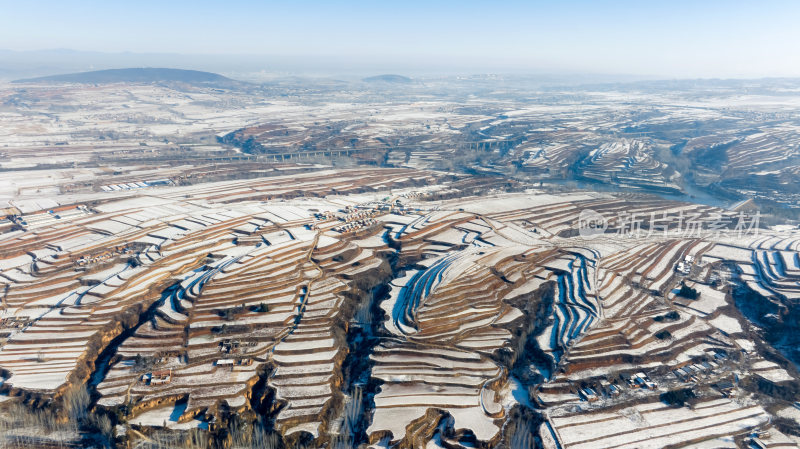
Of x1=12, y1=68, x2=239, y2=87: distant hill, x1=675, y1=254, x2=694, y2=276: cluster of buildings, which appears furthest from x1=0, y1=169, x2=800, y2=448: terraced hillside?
x1=12, y1=68, x2=239, y2=87: distant hill

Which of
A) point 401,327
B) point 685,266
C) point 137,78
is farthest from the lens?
point 137,78

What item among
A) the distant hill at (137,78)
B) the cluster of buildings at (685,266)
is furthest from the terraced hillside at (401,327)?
the distant hill at (137,78)

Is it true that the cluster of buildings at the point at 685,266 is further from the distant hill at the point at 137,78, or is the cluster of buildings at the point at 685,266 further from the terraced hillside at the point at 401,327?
the distant hill at the point at 137,78

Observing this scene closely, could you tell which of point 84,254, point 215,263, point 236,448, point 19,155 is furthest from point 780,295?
point 19,155

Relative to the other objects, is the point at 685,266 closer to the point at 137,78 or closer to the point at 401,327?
the point at 401,327

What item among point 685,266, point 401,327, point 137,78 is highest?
point 137,78

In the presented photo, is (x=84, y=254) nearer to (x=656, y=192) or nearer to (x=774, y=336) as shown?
(x=774, y=336)

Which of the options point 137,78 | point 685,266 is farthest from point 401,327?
point 137,78

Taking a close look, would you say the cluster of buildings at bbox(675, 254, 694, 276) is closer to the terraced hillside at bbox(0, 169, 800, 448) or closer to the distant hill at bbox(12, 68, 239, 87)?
the terraced hillside at bbox(0, 169, 800, 448)

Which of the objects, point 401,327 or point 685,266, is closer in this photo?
point 401,327

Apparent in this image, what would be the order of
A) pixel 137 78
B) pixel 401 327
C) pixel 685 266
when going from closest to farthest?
pixel 401 327 → pixel 685 266 → pixel 137 78
